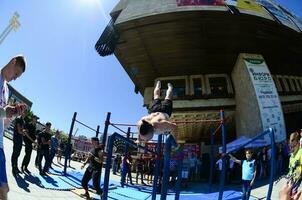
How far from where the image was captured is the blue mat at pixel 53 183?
7265 millimetres

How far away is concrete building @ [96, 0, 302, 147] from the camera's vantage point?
17406mm

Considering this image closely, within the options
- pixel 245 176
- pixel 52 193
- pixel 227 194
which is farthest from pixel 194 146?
pixel 52 193

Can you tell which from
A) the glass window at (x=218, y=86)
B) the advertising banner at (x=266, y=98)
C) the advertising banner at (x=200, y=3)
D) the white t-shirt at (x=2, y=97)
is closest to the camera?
the white t-shirt at (x=2, y=97)

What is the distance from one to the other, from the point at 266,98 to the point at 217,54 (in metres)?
5.09

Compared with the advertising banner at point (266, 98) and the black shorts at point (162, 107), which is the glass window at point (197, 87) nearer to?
the advertising banner at point (266, 98)

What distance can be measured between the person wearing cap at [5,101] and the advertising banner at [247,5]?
656 inches

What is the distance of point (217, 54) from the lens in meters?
20.6

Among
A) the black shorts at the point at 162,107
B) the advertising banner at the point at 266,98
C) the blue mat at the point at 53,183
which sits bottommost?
the blue mat at the point at 53,183

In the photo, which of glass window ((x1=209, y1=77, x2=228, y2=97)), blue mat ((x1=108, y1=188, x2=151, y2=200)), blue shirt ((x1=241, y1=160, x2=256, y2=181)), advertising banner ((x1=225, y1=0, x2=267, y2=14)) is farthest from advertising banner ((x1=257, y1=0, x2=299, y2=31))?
blue mat ((x1=108, y1=188, x2=151, y2=200))

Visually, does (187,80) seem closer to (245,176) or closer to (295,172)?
(245,176)

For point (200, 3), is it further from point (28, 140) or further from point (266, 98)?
point (28, 140)

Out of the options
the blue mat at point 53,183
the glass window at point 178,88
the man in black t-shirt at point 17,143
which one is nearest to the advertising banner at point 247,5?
the glass window at point 178,88

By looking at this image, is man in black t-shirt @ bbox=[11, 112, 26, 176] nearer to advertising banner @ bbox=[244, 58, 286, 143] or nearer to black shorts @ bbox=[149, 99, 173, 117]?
black shorts @ bbox=[149, 99, 173, 117]

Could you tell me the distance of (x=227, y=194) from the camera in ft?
30.0
